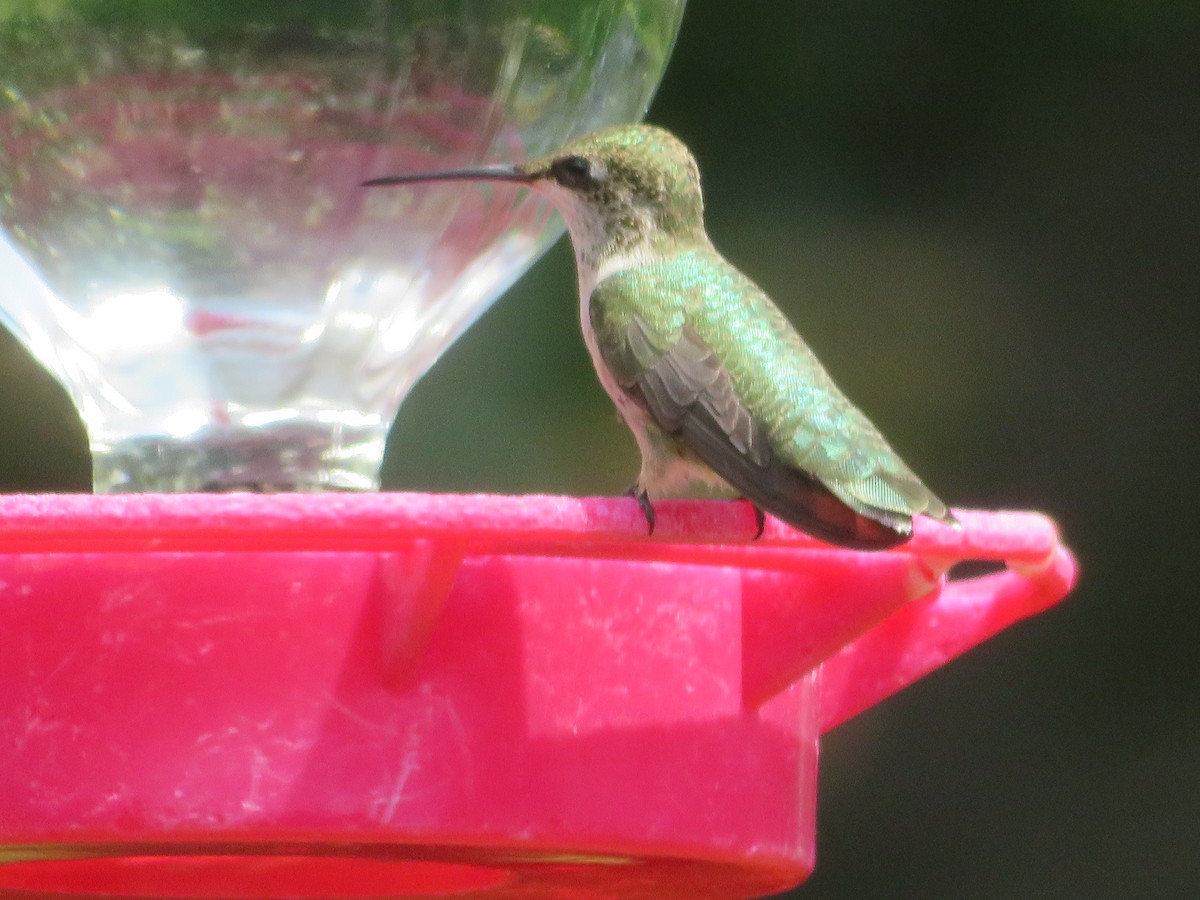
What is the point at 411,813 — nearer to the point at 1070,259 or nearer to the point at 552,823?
the point at 552,823

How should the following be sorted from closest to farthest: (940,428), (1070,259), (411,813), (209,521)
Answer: (209,521) → (411,813) → (940,428) → (1070,259)

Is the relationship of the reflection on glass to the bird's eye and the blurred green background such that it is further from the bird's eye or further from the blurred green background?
the blurred green background

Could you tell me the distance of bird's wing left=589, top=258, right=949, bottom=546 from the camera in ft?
6.73

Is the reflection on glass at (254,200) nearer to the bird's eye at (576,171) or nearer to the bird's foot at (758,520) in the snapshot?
the bird's eye at (576,171)

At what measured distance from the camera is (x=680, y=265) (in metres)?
2.85

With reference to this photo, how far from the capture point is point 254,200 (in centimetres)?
246

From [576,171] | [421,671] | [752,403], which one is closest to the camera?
[421,671]

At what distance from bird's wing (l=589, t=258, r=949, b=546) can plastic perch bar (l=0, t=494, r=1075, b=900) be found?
0.06 metres

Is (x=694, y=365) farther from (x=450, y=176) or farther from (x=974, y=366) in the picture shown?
(x=974, y=366)

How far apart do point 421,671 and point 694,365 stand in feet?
2.18

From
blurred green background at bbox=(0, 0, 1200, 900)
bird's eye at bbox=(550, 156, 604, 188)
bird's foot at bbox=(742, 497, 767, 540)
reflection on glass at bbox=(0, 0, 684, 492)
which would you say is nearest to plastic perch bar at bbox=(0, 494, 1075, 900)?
bird's foot at bbox=(742, 497, 767, 540)

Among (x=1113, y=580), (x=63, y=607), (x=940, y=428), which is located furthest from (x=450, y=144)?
(x=1113, y=580)

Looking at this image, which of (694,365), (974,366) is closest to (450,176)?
(694,365)

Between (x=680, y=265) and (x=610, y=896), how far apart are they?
933 mm
